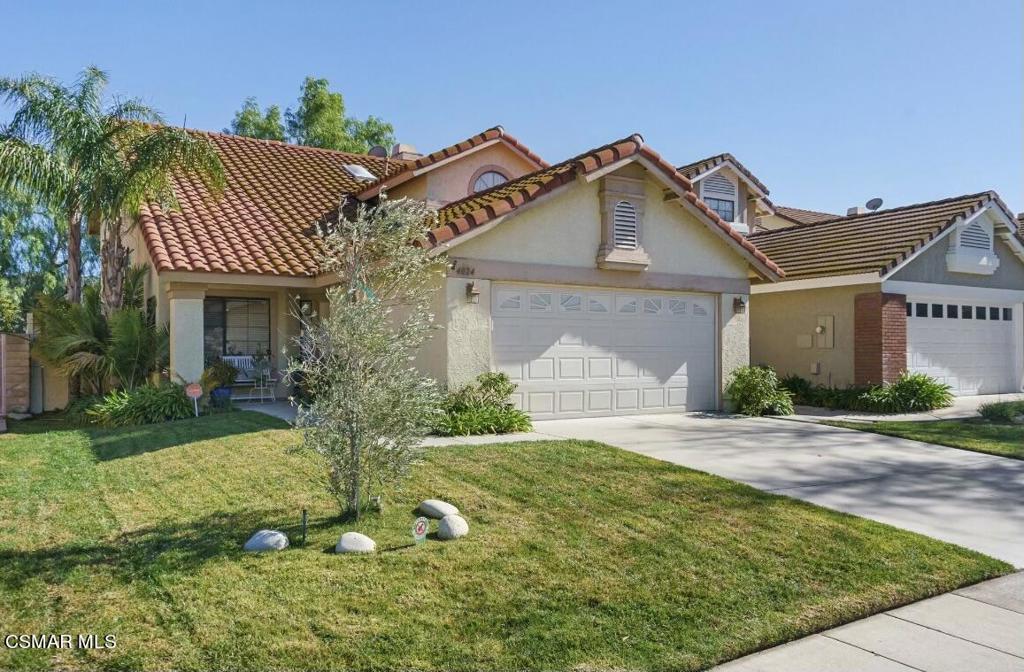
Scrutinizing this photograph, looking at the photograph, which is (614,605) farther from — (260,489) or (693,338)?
(693,338)

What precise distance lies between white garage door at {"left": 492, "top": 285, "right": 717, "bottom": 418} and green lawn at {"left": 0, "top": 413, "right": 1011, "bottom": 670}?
4191mm

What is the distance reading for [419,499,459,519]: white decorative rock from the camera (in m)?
6.40

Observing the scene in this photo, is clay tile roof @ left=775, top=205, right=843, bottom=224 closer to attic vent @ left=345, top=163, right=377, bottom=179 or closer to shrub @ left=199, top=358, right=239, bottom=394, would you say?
attic vent @ left=345, top=163, right=377, bottom=179

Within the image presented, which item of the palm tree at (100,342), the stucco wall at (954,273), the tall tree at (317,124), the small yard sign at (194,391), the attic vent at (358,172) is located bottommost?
the small yard sign at (194,391)

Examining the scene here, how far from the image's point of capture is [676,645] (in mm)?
4320

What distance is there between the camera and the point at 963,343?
1838 centimetres

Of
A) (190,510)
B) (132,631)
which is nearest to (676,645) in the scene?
(132,631)

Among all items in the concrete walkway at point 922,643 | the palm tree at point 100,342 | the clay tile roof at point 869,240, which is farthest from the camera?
the clay tile roof at point 869,240

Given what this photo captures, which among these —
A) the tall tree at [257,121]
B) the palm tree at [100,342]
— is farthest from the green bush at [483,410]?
the tall tree at [257,121]

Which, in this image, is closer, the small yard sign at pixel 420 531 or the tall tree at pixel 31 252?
the small yard sign at pixel 420 531

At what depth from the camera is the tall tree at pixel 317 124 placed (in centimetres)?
3234

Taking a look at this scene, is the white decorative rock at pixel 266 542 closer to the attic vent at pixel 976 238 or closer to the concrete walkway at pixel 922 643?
the concrete walkway at pixel 922 643

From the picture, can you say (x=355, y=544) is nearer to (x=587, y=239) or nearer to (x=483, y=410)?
(x=483, y=410)

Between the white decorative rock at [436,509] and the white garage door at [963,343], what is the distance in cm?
1405
